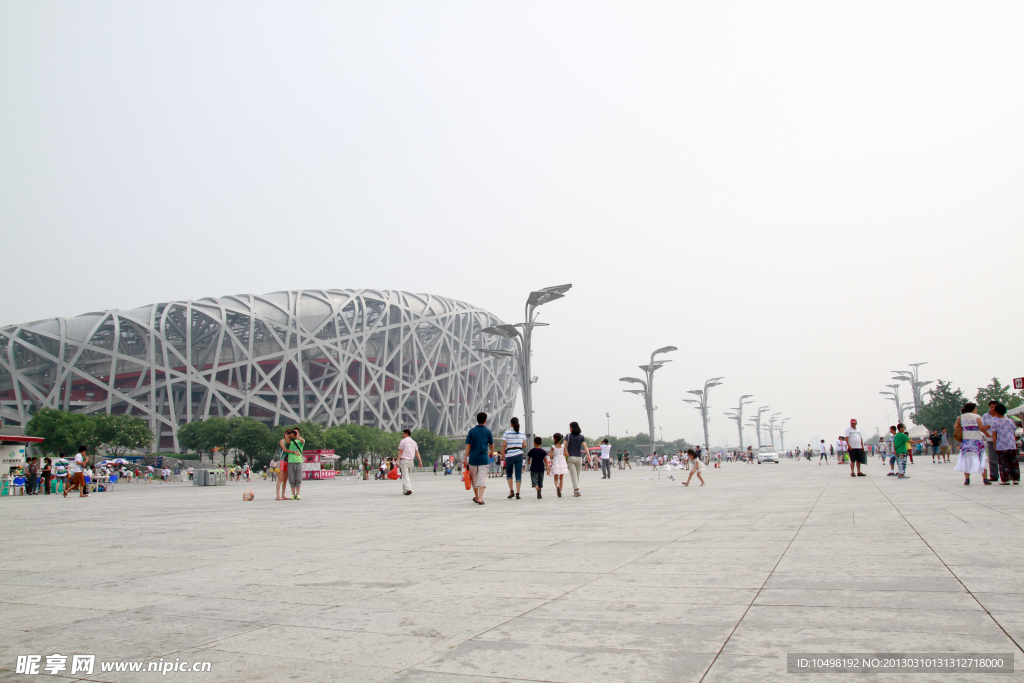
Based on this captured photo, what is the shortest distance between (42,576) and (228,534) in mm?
2826

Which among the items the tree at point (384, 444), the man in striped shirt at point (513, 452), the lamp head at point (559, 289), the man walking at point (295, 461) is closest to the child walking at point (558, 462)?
the man in striped shirt at point (513, 452)

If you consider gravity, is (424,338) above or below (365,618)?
above

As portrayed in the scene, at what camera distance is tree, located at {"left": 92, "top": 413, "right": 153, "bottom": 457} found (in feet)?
173

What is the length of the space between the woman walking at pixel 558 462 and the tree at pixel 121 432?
4920cm

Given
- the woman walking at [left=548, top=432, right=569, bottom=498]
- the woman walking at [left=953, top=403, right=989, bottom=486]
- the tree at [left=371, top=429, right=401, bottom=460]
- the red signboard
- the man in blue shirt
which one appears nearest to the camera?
the man in blue shirt

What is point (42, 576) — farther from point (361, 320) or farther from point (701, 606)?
point (361, 320)

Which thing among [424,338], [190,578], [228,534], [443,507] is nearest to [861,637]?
[190,578]

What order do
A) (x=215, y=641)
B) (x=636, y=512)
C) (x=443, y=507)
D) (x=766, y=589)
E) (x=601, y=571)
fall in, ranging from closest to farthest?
1. (x=215, y=641)
2. (x=766, y=589)
3. (x=601, y=571)
4. (x=636, y=512)
5. (x=443, y=507)

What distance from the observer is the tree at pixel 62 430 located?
1940 inches

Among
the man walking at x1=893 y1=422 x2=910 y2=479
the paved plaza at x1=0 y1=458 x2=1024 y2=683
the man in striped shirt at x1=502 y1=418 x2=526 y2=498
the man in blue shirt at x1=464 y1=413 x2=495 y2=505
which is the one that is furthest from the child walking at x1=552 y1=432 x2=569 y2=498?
the man walking at x1=893 y1=422 x2=910 y2=479

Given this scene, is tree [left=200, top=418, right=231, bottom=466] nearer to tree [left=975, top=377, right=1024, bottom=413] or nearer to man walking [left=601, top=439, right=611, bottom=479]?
man walking [left=601, top=439, right=611, bottom=479]

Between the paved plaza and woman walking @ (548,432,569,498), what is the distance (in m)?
6.59

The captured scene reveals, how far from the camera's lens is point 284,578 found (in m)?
4.89

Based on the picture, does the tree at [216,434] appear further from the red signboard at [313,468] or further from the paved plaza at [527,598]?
the paved plaza at [527,598]
